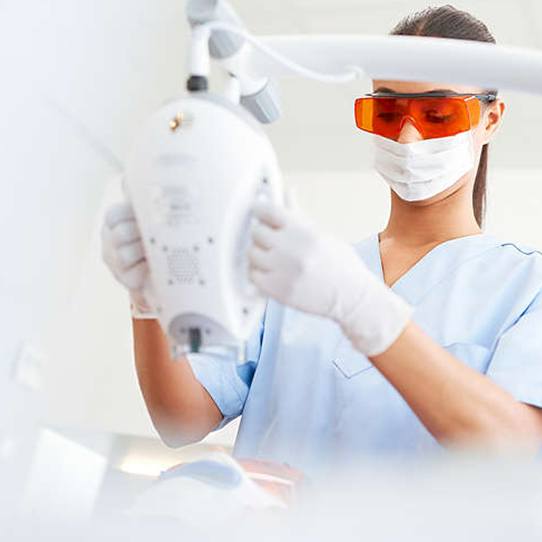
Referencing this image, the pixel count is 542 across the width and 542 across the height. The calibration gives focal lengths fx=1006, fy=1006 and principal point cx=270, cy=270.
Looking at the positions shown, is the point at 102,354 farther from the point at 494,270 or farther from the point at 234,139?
the point at 234,139

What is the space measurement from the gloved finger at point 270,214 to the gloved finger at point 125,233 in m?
0.13

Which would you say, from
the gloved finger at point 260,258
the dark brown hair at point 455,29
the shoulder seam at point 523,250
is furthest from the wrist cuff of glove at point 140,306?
the dark brown hair at point 455,29

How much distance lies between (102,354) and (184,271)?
3.38 m

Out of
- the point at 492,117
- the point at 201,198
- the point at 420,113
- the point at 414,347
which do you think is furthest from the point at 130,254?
the point at 492,117

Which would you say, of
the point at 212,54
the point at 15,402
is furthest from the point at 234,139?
the point at 15,402

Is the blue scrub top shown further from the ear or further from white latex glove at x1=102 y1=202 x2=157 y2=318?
white latex glove at x1=102 y1=202 x2=157 y2=318

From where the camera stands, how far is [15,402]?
2.74 metres

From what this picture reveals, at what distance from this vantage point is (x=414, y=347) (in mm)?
908

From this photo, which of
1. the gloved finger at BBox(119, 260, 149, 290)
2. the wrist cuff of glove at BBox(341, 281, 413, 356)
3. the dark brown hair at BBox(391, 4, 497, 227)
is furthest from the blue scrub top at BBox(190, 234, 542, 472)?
the gloved finger at BBox(119, 260, 149, 290)

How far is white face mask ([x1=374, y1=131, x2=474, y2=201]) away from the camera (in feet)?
4.33

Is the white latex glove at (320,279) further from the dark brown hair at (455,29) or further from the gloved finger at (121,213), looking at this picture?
the dark brown hair at (455,29)

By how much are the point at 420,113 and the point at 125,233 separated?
584 millimetres

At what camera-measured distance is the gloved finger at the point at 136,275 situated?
2.79ft

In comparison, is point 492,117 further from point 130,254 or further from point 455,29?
point 130,254
